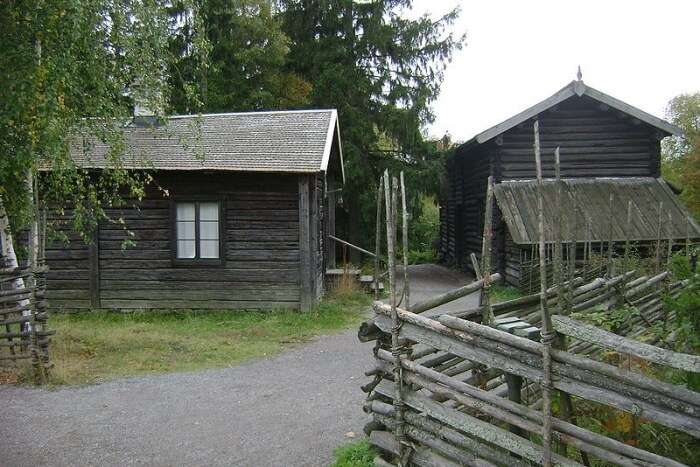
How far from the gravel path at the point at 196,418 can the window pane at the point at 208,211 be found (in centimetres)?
490

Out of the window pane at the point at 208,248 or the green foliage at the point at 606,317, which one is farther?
the window pane at the point at 208,248

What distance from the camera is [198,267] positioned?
1305 cm

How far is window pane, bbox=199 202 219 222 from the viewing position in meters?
13.1

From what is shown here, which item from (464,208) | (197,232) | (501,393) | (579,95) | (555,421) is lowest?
(501,393)

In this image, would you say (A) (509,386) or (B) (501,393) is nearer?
(A) (509,386)

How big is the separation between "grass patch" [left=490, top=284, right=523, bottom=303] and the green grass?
3582mm

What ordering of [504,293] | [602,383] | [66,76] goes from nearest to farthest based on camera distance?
1. [602,383]
2. [66,76]
3. [504,293]

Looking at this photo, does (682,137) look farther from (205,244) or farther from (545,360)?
(545,360)

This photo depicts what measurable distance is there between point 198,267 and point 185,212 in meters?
1.24

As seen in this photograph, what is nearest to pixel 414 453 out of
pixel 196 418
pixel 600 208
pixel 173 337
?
pixel 196 418

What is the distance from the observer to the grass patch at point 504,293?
49.5 feet

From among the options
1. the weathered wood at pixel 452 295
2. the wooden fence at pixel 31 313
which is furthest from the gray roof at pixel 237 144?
the weathered wood at pixel 452 295

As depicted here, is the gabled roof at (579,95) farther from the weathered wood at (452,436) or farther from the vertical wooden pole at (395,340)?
the weathered wood at (452,436)

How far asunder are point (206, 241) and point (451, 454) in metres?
9.77
